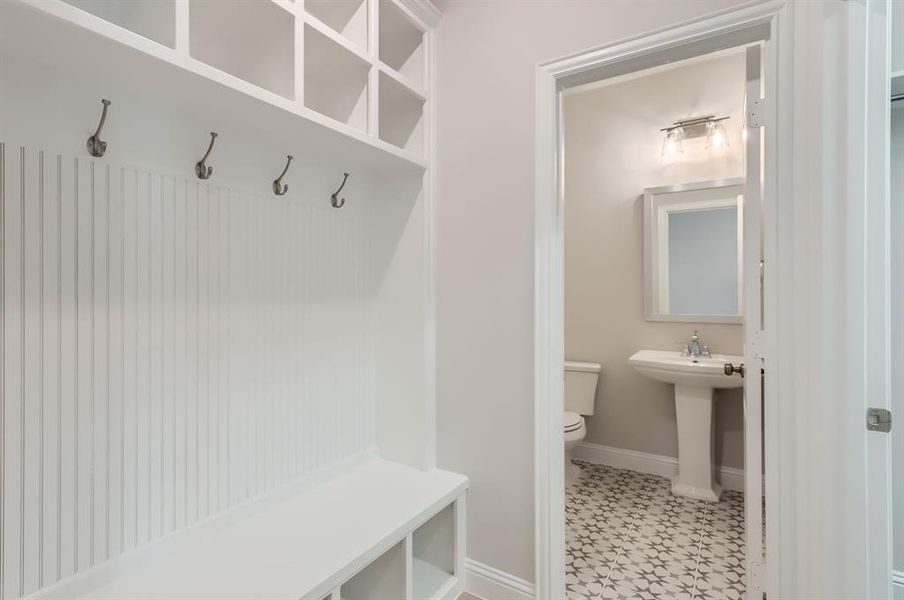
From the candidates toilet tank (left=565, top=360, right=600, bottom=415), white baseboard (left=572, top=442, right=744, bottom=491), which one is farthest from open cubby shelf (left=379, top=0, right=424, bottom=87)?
white baseboard (left=572, top=442, right=744, bottom=491)

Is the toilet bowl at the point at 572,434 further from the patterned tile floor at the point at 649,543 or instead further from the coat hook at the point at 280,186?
the coat hook at the point at 280,186

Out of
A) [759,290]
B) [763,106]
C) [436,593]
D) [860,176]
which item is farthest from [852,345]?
[436,593]

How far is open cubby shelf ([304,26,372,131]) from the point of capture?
1481 mm

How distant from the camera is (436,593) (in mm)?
1679

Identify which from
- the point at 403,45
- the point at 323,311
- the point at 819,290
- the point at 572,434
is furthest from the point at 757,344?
the point at 403,45

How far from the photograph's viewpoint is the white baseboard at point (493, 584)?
5.50 ft

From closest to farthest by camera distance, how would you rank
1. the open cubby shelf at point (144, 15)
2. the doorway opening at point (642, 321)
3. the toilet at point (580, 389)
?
the open cubby shelf at point (144, 15)
the doorway opening at point (642, 321)
the toilet at point (580, 389)

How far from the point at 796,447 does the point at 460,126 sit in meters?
1.55

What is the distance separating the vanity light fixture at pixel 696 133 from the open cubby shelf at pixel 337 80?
212cm

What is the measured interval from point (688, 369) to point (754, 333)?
1.22 m

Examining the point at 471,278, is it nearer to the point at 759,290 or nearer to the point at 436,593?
the point at 759,290

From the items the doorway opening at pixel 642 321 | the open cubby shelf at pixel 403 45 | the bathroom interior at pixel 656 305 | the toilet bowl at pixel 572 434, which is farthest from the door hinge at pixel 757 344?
the open cubby shelf at pixel 403 45

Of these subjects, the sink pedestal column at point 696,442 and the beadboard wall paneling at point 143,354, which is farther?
the sink pedestal column at point 696,442

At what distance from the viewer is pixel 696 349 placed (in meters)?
2.73
